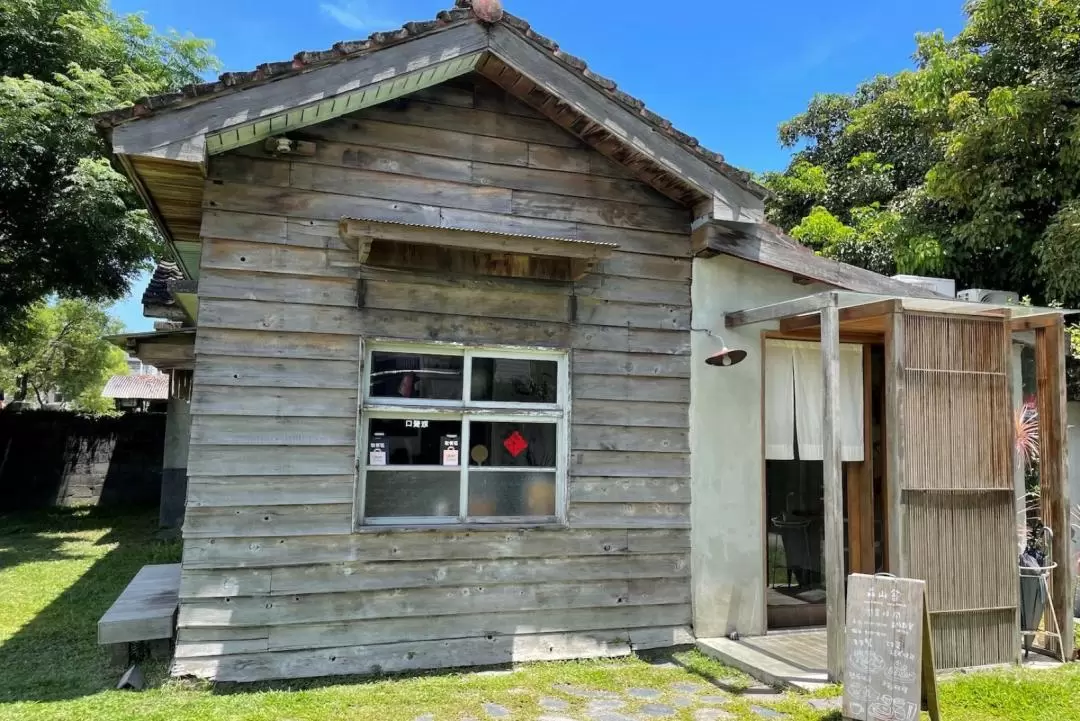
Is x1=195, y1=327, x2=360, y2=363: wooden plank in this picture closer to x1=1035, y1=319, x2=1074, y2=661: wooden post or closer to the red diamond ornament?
the red diamond ornament

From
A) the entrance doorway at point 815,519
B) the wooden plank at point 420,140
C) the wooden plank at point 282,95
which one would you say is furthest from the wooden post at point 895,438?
the wooden plank at point 282,95

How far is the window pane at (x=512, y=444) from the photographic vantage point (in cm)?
560

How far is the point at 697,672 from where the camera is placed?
5391 mm

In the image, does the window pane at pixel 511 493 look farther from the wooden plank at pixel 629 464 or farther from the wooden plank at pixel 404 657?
the wooden plank at pixel 404 657

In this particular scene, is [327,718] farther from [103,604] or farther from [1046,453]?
[1046,453]

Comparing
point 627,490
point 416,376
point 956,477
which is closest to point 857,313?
point 956,477

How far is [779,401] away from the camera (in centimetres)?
641

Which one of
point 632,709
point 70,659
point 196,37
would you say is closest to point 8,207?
point 196,37

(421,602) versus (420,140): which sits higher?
(420,140)

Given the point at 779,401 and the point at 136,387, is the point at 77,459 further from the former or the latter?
the point at 136,387

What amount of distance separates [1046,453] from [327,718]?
598cm

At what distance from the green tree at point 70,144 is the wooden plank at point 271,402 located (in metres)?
9.00

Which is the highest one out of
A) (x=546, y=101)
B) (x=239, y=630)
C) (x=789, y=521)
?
(x=546, y=101)

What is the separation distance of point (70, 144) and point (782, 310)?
12.2m
